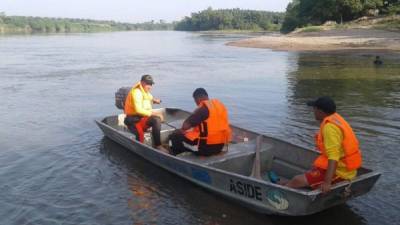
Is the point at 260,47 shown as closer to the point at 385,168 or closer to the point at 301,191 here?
the point at 385,168

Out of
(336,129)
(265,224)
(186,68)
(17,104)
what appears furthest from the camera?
(186,68)

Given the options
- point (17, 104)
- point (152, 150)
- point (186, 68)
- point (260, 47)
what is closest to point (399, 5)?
point (260, 47)

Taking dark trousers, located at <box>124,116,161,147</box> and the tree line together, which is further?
the tree line

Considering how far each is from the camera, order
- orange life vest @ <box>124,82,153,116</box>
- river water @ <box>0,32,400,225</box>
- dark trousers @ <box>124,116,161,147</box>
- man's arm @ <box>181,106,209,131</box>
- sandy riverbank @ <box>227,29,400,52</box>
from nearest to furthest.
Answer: river water @ <box>0,32,400,225</box>, man's arm @ <box>181,106,209,131</box>, dark trousers @ <box>124,116,161,147</box>, orange life vest @ <box>124,82,153,116</box>, sandy riverbank @ <box>227,29,400,52</box>

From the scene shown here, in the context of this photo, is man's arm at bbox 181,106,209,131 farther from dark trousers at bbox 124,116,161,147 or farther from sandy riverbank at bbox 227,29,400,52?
sandy riverbank at bbox 227,29,400,52

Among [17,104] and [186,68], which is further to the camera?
[186,68]

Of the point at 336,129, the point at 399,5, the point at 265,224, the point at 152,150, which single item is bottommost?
the point at 265,224

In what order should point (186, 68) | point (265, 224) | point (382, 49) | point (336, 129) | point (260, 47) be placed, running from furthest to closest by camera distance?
point (260, 47)
point (382, 49)
point (186, 68)
point (265, 224)
point (336, 129)

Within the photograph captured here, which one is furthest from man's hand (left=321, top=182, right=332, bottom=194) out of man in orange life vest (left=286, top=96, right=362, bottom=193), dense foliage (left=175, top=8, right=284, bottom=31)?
dense foliage (left=175, top=8, right=284, bottom=31)

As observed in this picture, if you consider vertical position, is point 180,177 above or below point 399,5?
below

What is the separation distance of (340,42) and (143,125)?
111 feet

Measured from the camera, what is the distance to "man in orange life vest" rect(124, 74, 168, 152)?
918 centimetres

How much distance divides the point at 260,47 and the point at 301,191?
40319mm

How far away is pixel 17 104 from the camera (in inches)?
631
